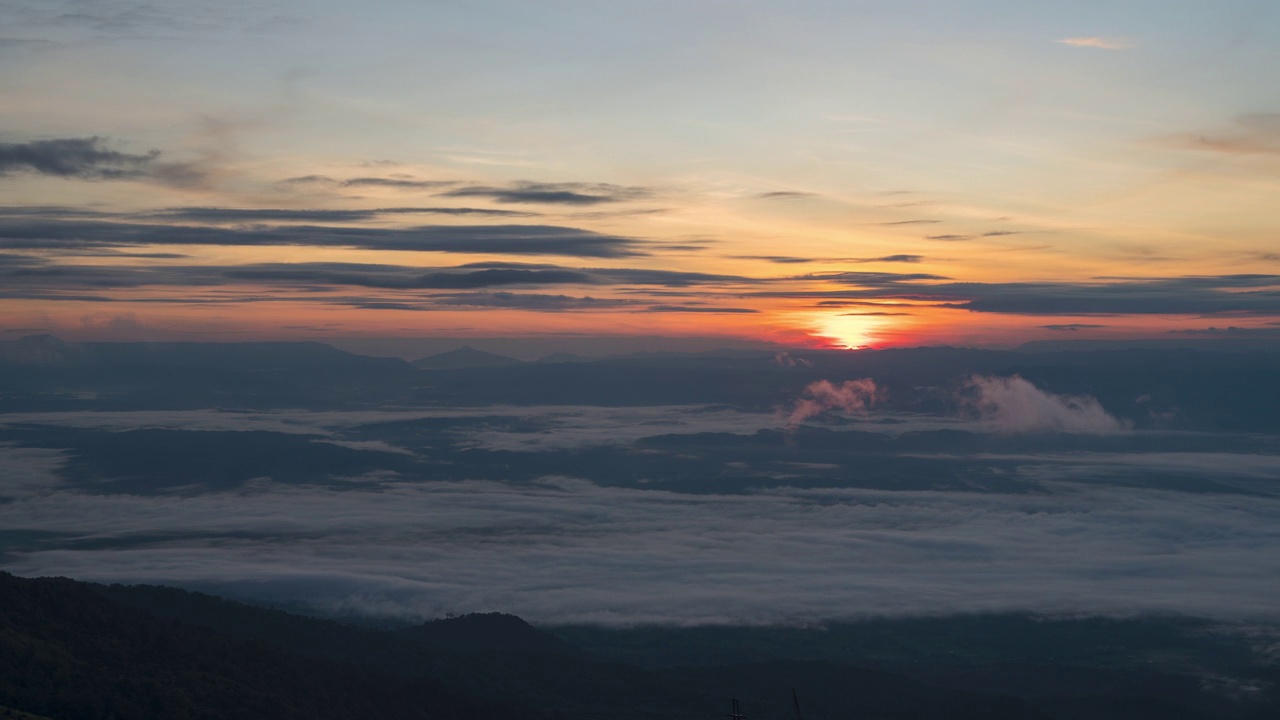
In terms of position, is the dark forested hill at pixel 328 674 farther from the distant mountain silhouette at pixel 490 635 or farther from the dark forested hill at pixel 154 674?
the distant mountain silhouette at pixel 490 635

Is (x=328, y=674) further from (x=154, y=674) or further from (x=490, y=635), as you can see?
(x=490, y=635)

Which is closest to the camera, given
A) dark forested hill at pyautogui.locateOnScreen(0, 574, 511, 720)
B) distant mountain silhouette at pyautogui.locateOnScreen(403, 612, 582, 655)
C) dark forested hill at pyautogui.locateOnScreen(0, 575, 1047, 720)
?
dark forested hill at pyautogui.locateOnScreen(0, 574, 511, 720)

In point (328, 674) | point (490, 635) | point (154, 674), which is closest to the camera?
point (154, 674)

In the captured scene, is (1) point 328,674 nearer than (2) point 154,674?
No

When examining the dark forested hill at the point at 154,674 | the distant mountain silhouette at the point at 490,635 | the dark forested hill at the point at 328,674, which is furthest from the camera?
the distant mountain silhouette at the point at 490,635

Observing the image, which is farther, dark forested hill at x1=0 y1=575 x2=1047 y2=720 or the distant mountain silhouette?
the distant mountain silhouette

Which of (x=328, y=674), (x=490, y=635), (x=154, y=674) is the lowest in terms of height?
(x=490, y=635)

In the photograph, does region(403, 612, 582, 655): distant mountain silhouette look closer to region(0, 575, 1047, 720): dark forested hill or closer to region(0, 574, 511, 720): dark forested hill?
region(0, 575, 1047, 720): dark forested hill

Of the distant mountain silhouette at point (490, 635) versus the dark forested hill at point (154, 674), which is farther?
the distant mountain silhouette at point (490, 635)

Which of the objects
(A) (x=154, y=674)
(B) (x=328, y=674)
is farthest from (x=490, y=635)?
(A) (x=154, y=674)

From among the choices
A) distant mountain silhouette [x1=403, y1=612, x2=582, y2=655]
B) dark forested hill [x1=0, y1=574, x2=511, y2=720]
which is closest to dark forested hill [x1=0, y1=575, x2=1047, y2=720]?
dark forested hill [x1=0, y1=574, x2=511, y2=720]

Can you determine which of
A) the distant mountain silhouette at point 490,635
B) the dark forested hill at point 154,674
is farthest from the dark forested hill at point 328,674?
the distant mountain silhouette at point 490,635

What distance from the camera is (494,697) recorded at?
10231cm

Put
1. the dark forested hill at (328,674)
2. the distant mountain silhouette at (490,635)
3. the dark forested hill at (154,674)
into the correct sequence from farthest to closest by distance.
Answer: the distant mountain silhouette at (490,635) < the dark forested hill at (328,674) < the dark forested hill at (154,674)
